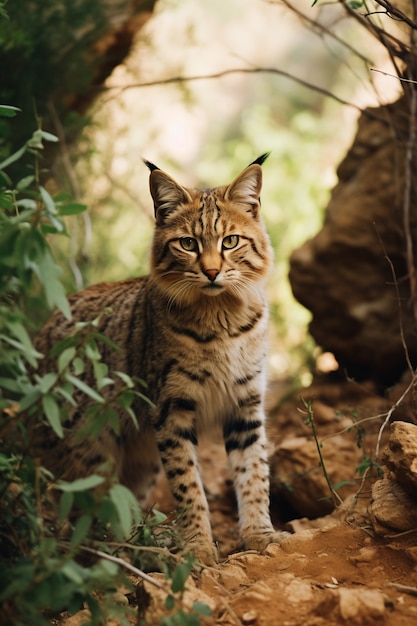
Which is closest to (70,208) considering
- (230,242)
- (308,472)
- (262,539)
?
(230,242)

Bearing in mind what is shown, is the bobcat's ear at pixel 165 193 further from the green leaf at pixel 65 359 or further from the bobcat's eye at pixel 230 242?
the green leaf at pixel 65 359

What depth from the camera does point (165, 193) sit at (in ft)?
15.1

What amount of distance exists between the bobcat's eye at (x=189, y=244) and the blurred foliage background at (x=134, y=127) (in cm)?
113

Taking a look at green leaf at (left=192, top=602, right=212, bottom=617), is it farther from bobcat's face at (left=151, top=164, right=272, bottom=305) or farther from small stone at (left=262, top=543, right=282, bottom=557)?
bobcat's face at (left=151, top=164, right=272, bottom=305)

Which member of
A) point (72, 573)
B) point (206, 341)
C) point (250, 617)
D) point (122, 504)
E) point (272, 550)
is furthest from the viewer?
point (206, 341)

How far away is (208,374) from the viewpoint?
450 centimetres

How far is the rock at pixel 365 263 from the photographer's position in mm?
6250

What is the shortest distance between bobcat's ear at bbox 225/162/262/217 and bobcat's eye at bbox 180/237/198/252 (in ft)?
1.24

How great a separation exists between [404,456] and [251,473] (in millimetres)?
1292

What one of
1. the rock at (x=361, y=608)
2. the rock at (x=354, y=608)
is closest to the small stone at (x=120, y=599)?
the rock at (x=354, y=608)

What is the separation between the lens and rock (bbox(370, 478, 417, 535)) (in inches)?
142

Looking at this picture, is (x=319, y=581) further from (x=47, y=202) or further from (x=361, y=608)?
(x=47, y=202)

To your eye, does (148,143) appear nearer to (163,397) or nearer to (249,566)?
(163,397)

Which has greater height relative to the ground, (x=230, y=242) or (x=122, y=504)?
(x=230, y=242)
